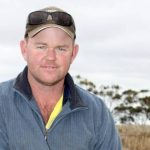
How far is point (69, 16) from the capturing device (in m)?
5.02

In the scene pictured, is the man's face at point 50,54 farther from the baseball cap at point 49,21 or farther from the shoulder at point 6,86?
the shoulder at point 6,86

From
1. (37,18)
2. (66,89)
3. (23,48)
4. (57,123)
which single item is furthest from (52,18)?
(57,123)

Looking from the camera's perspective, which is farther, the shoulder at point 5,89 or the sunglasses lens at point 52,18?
the shoulder at point 5,89

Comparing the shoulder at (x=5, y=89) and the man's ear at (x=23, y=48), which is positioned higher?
the man's ear at (x=23, y=48)

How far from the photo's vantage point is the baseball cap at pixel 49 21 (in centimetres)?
487

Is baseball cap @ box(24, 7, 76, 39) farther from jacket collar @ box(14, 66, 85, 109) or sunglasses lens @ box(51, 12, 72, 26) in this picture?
jacket collar @ box(14, 66, 85, 109)

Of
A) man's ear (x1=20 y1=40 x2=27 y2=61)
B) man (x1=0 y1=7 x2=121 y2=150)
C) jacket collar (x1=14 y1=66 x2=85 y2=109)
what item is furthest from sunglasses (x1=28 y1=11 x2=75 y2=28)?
jacket collar (x1=14 y1=66 x2=85 y2=109)

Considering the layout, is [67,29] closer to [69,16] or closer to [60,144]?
[69,16]

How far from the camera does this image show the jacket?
4.89 m

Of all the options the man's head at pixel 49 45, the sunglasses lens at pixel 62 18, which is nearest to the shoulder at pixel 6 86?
the man's head at pixel 49 45

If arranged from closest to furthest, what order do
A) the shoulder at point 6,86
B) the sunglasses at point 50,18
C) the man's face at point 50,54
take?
1. the man's face at point 50,54
2. the sunglasses at point 50,18
3. the shoulder at point 6,86

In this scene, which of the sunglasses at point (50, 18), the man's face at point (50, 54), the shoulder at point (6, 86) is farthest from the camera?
the shoulder at point (6, 86)

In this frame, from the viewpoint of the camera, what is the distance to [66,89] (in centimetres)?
530

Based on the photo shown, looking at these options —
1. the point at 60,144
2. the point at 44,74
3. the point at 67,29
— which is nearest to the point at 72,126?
the point at 60,144
